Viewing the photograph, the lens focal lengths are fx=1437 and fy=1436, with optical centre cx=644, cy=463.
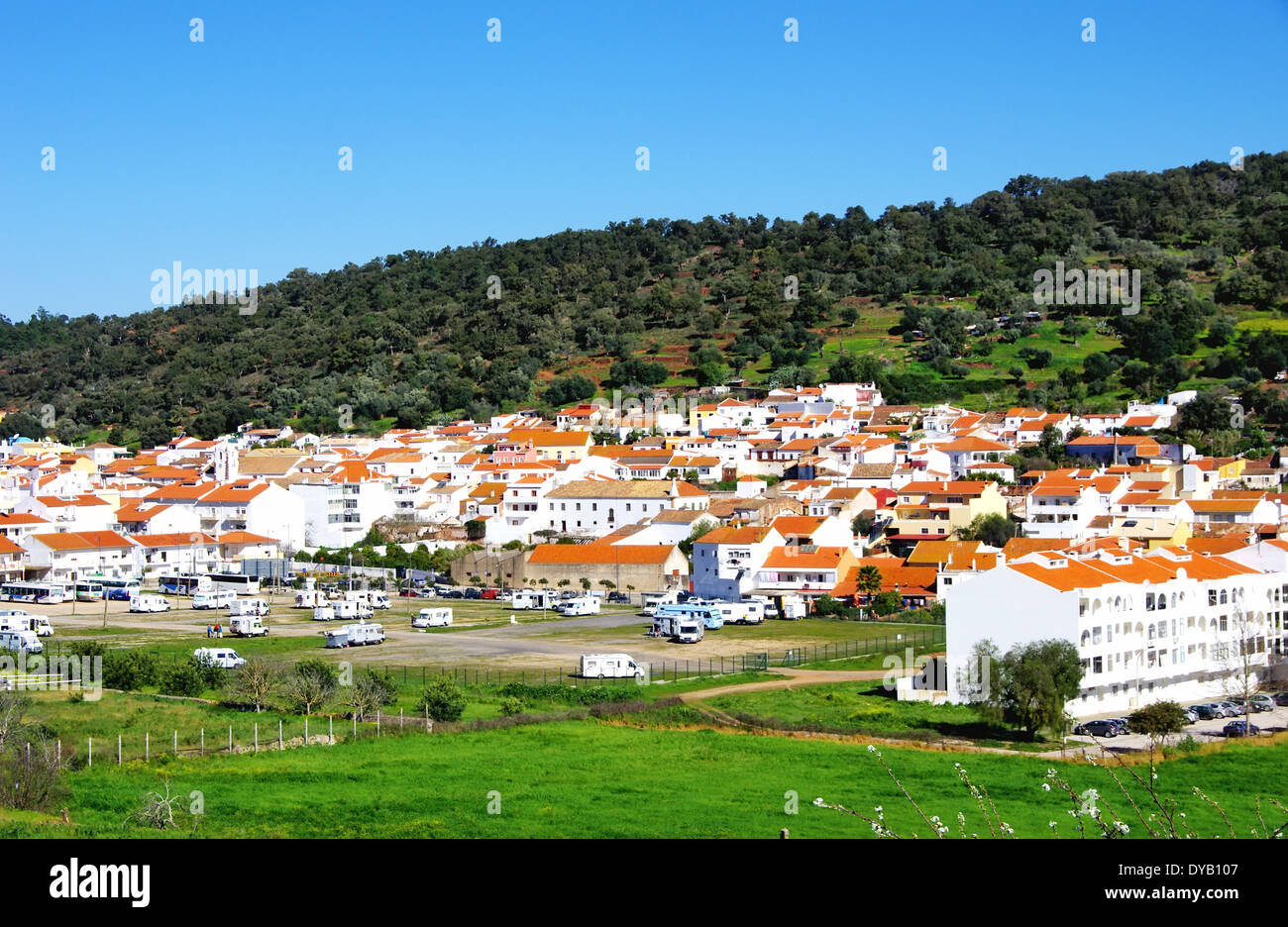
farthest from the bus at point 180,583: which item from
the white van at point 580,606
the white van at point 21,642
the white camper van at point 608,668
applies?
the white camper van at point 608,668

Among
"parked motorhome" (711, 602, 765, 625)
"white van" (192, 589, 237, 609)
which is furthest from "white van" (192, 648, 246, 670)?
"parked motorhome" (711, 602, 765, 625)

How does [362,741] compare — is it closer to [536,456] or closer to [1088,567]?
[1088,567]

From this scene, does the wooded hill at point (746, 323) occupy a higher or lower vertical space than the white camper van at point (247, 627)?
higher

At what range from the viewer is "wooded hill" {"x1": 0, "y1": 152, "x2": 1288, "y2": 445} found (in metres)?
78.8

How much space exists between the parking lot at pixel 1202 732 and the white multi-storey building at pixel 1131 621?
982 mm

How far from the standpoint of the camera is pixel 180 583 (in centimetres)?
4534

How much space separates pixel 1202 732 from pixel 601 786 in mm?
10990

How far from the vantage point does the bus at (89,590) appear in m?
43.1

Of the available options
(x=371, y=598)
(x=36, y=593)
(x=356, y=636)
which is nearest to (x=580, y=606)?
(x=371, y=598)

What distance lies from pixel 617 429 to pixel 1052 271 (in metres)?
39.7

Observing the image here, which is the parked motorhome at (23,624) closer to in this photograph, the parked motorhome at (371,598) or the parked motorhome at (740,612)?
the parked motorhome at (371,598)

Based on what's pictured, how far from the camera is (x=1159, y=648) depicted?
27.5m

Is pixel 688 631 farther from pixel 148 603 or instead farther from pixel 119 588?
pixel 119 588
